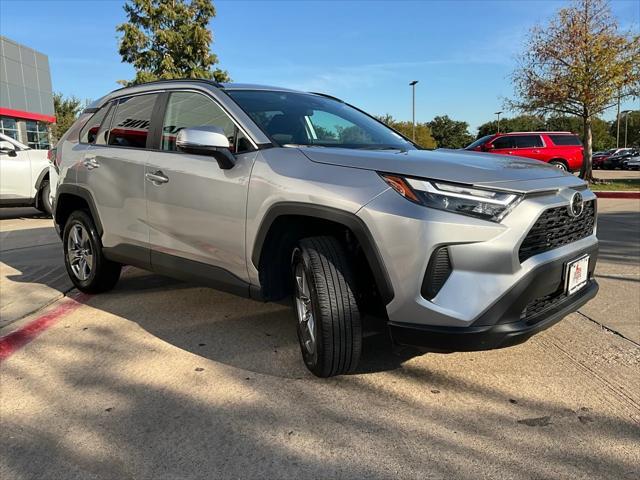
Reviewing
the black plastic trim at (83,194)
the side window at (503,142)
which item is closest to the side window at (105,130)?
the black plastic trim at (83,194)

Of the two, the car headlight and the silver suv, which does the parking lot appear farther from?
the car headlight

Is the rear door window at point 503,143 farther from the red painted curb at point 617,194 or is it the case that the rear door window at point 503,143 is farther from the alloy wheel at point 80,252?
the alloy wheel at point 80,252

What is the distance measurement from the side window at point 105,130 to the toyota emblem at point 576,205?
3.53 m

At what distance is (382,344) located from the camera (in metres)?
3.49

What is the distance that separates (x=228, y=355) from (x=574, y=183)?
7.51 feet

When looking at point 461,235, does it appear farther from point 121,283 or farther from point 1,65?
point 1,65

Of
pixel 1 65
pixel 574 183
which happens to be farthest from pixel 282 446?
pixel 1 65

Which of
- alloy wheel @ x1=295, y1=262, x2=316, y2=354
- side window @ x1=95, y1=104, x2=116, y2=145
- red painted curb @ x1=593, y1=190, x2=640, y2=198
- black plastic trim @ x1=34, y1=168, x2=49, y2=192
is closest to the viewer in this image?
alloy wheel @ x1=295, y1=262, x2=316, y2=354

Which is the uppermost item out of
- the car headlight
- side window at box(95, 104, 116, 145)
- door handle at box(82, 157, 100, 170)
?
side window at box(95, 104, 116, 145)

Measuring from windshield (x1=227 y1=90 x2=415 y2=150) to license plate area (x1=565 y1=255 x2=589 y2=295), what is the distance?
4.11ft

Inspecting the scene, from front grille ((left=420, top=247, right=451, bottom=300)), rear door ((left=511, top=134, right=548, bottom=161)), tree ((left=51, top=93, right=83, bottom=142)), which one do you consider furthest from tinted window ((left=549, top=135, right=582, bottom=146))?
tree ((left=51, top=93, right=83, bottom=142))

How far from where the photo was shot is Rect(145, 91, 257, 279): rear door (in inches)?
125

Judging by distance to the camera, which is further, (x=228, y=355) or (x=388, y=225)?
(x=228, y=355)

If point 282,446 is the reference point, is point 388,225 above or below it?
above
